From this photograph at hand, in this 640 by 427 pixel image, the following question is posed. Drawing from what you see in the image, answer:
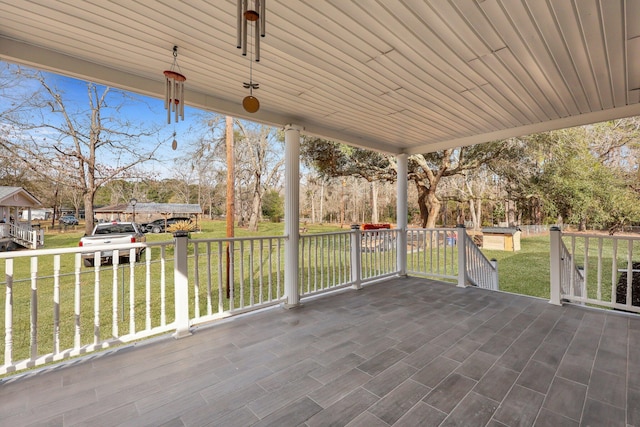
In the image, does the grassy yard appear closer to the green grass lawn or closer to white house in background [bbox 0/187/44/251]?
the green grass lawn

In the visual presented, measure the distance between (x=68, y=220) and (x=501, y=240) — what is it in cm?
1763

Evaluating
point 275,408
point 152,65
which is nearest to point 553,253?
point 275,408

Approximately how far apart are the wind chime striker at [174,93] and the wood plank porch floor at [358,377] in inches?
79.1

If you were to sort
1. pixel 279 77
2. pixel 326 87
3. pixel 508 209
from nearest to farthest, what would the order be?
pixel 279 77 → pixel 326 87 → pixel 508 209

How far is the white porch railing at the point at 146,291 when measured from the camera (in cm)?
213

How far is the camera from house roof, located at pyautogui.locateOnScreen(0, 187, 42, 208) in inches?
231

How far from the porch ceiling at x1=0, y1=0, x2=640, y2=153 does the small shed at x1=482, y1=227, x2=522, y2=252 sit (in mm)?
10567

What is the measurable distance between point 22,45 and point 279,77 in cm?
190

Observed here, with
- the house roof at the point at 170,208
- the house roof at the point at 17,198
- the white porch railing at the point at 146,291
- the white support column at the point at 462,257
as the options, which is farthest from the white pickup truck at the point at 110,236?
the white support column at the point at 462,257

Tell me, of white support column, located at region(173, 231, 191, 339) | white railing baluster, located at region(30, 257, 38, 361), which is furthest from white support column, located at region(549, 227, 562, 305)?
white railing baluster, located at region(30, 257, 38, 361)

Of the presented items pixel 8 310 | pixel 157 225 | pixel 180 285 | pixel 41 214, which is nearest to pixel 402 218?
pixel 180 285

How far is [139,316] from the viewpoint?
4.73 m

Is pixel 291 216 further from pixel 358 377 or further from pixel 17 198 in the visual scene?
pixel 17 198

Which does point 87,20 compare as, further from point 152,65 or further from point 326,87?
point 326,87
